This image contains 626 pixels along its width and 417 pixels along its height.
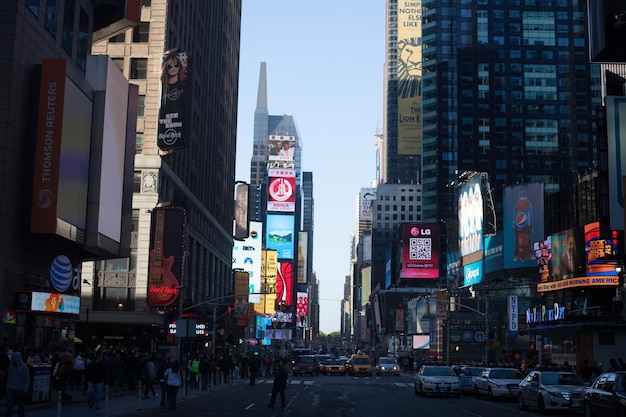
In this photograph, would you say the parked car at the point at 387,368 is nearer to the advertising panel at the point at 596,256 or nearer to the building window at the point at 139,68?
the advertising panel at the point at 596,256

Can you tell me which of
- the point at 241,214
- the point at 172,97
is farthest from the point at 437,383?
the point at 241,214

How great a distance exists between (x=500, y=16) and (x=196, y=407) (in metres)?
161

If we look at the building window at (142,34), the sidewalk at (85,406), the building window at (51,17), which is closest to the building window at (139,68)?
the building window at (142,34)

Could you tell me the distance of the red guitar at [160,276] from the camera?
6588 centimetres

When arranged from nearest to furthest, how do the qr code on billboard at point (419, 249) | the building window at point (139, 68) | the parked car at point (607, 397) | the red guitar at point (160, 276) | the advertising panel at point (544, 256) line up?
1. the parked car at point (607, 397)
2. the red guitar at point (160, 276)
3. the building window at point (139, 68)
4. the advertising panel at point (544, 256)
5. the qr code on billboard at point (419, 249)

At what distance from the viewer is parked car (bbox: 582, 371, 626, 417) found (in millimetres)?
21938

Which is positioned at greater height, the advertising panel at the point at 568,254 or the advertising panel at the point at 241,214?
the advertising panel at the point at 241,214

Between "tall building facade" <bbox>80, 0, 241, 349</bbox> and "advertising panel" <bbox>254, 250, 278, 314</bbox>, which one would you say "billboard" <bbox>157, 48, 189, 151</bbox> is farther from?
"advertising panel" <bbox>254, 250, 278, 314</bbox>

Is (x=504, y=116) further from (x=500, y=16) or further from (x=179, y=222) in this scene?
(x=179, y=222)

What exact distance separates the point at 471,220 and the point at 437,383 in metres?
74.5

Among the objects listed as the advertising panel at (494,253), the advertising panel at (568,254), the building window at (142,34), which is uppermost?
the building window at (142,34)

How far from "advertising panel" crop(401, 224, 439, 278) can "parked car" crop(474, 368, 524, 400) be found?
110 metres

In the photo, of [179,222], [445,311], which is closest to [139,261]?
[179,222]

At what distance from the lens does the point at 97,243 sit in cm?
4259
